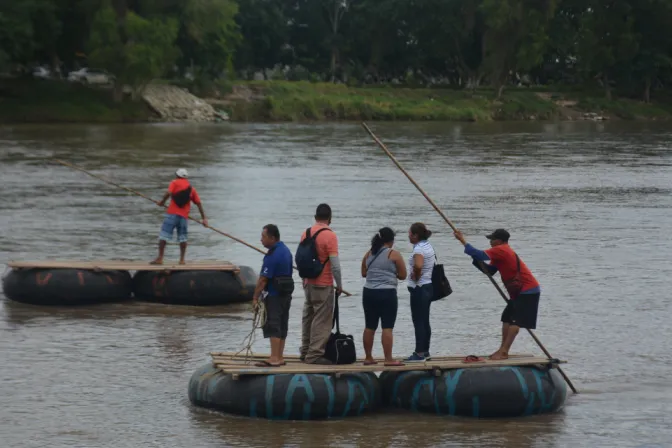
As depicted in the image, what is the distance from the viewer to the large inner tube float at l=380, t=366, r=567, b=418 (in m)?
14.4

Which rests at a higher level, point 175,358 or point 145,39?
point 145,39

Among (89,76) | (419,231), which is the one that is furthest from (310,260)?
(89,76)

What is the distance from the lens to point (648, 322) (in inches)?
805

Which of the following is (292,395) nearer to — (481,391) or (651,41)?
(481,391)

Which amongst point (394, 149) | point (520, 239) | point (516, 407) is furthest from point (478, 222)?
point (394, 149)

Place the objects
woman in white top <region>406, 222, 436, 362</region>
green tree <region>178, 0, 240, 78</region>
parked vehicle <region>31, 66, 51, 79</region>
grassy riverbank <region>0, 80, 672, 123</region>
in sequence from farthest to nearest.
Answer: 1. parked vehicle <region>31, 66, 51, 79</region>
2. green tree <region>178, 0, 240, 78</region>
3. grassy riverbank <region>0, 80, 672, 123</region>
4. woman in white top <region>406, 222, 436, 362</region>

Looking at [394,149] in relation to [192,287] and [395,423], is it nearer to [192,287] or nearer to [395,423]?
[192,287]

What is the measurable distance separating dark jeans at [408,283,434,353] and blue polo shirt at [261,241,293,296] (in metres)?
1.49

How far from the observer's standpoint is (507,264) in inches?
586

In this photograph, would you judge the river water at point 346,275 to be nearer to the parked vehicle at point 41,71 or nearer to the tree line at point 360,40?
the tree line at point 360,40

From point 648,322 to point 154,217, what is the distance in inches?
643

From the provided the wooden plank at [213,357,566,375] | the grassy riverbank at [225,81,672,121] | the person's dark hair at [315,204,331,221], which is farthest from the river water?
the grassy riverbank at [225,81,672,121]

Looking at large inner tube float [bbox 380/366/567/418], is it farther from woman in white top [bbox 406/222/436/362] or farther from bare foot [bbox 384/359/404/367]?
woman in white top [bbox 406/222/436/362]

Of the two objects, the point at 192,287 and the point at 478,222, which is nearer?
the point at 192,287
